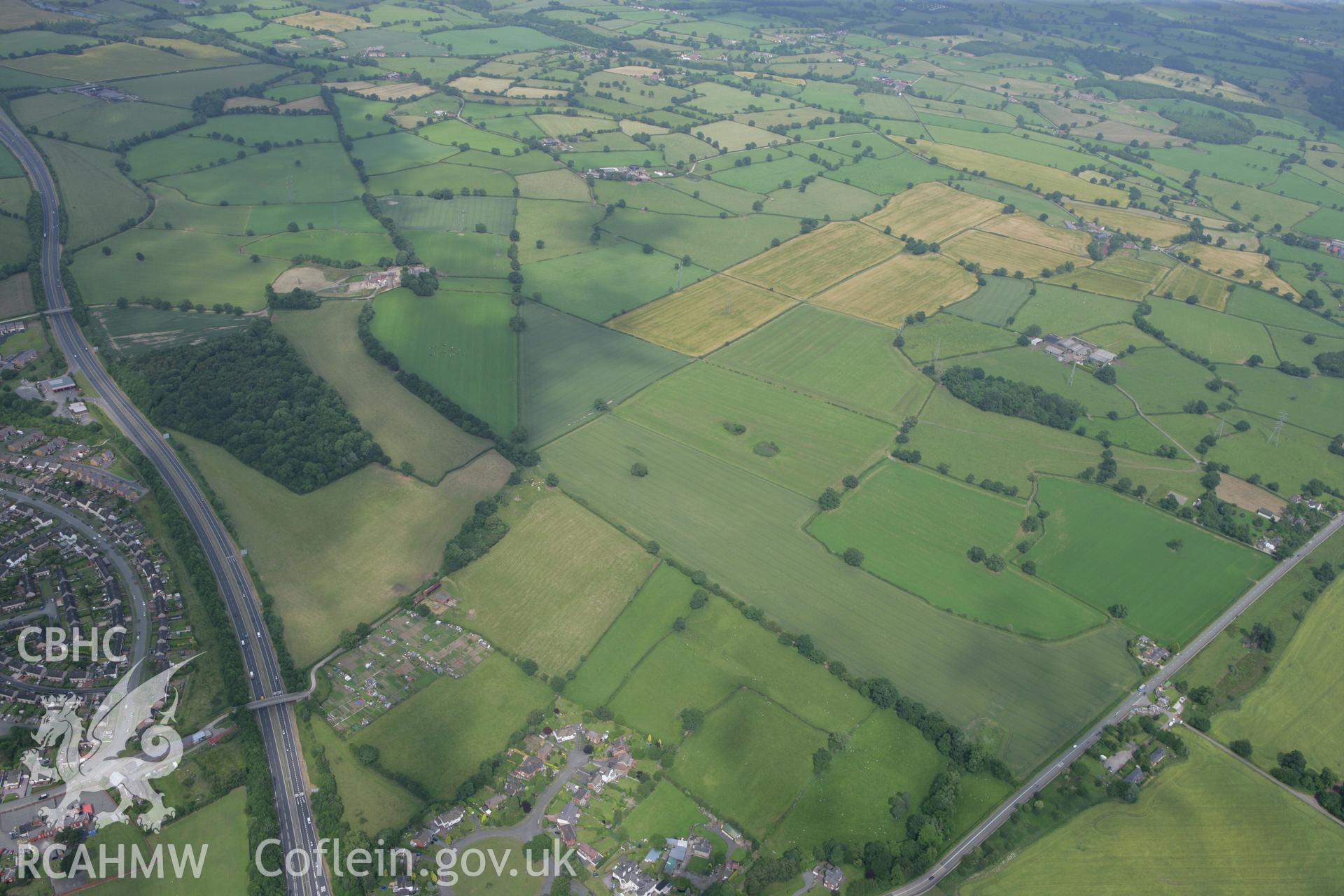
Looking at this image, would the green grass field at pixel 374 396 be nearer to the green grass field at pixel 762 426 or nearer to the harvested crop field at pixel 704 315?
the green grass field at pixel 762 426

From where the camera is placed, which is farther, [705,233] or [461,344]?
[705,233]

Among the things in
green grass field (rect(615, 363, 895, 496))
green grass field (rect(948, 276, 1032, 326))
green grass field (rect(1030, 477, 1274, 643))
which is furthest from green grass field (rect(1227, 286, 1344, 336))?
green grass field (rect(615, 363, 895, 496))

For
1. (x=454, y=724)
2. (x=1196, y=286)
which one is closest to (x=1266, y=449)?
(x=1196, y=286)

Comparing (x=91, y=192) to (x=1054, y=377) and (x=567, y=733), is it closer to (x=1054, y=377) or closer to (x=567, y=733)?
(x=567, y=733)

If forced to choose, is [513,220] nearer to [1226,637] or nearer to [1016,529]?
[1016,529]

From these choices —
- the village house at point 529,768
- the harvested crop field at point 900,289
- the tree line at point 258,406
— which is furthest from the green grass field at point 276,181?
the village house at point 529,768

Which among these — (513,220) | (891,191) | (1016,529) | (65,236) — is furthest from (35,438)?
(891,191)
